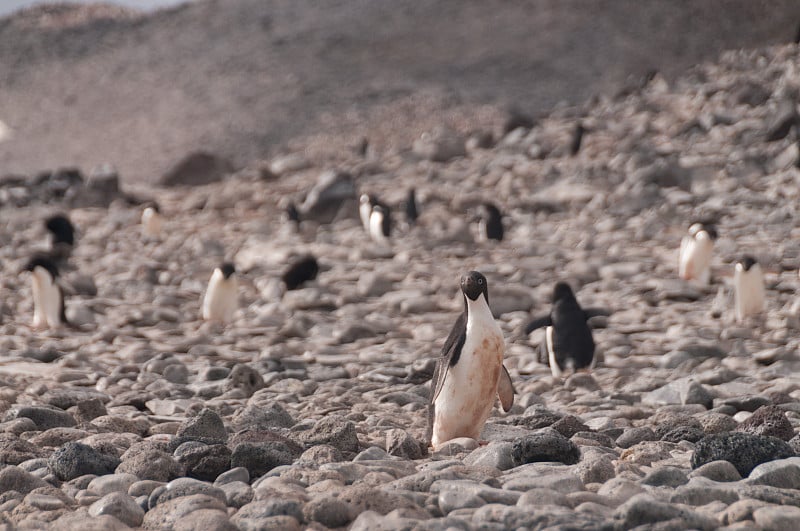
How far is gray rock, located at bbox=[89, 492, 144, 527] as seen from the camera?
2.99 m

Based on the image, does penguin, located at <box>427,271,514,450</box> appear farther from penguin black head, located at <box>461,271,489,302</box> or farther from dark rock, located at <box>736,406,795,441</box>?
dark rock, located at <box>736,406,795,441</box>

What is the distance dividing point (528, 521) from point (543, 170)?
13444 mm

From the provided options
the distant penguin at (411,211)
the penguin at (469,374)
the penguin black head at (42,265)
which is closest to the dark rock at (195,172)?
the distant penguin at (411,211)

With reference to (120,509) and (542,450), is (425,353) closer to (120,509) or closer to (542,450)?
(542,450)

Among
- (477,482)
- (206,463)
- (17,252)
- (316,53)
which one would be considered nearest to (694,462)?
(477,482)

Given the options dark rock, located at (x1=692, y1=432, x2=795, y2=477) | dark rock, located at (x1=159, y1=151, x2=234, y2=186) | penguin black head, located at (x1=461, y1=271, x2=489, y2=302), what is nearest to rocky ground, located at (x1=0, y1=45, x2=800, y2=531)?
dark rock, located at (x1=692, y1=432, x2=795, y2=477)

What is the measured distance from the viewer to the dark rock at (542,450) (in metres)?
3.58

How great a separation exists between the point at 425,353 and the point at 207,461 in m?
3.70

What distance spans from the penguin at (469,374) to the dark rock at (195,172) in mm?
16590

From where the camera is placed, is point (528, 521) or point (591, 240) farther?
point (591, 240)

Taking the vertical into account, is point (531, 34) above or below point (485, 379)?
above

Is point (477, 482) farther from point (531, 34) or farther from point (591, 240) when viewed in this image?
point (531, 34)

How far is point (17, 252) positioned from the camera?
13.7 m

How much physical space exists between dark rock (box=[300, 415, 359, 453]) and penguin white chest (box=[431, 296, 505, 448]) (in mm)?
432
